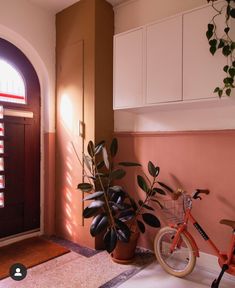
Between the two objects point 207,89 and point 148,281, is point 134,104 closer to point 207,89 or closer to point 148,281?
point 207,89

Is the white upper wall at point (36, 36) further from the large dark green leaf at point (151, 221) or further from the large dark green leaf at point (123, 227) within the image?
the large dark green leaf at point (151, 221)

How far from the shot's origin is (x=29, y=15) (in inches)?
119

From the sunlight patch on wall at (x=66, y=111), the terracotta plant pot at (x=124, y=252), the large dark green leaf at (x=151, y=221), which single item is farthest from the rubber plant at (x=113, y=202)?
the sunlight patch on wall at (x=66, y=111)

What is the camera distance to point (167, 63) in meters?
2.31

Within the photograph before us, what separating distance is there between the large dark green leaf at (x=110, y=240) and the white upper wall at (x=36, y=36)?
1.53 metres

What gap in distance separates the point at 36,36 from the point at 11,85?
2.19 feet

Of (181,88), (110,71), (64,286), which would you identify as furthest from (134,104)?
(64,286)

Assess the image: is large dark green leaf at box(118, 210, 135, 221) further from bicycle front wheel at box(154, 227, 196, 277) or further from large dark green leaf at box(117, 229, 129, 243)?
Answer: bicycle front wheel at box(154, 227, 196, 277)

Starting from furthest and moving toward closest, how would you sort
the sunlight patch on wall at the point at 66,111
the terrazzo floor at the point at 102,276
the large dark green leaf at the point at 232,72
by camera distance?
1. the sunlight patch on wall at the point at 66,111
2. the terrazzo floor at the point at 102,276
3. the large dark green leaf at the point at 232,72

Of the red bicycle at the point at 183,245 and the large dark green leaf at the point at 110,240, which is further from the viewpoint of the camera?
the large dark green leaf at the point at 110,240

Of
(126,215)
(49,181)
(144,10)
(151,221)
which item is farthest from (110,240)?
(144,10)

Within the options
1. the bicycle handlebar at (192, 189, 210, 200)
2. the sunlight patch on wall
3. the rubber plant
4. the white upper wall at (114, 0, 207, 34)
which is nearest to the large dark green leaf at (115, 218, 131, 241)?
the rubber plant

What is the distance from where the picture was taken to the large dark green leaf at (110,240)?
7.64 ft

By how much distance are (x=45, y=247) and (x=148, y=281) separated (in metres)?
1.27
